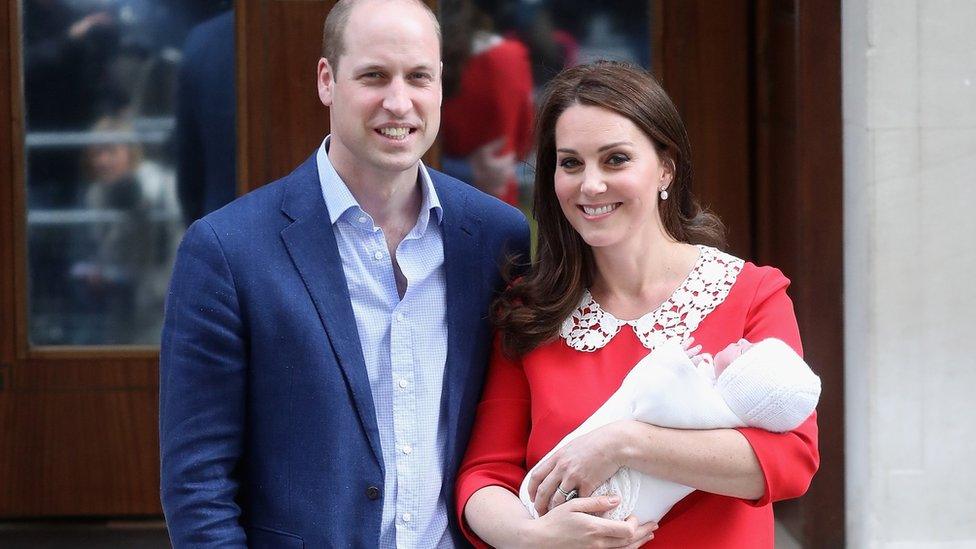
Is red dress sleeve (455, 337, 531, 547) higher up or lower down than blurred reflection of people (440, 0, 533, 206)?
lower down

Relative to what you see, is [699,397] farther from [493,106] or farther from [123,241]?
[123,241]

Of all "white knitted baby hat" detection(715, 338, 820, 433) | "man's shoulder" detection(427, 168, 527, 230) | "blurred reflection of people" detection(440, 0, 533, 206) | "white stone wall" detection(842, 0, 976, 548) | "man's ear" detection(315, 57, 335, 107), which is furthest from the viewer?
"blurred reflection of people" detection(440, 0, 533, 206)

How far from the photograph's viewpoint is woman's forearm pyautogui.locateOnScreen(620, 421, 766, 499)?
8.20ft

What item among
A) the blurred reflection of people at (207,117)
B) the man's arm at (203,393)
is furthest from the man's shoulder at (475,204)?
the blurred reflection of people at (207,117)

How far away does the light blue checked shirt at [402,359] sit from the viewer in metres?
2.69

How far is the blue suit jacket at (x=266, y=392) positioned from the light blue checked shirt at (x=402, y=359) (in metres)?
0.04

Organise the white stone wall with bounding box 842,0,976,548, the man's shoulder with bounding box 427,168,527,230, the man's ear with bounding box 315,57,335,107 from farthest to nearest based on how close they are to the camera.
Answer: the white stone wall with bounding box 842,0,976,548
the man's shoulder with bounding box 427,168,527,230
the man's ear with bounding box 315,57,335,107

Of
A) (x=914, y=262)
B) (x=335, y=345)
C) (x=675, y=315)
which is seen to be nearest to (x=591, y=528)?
(x=675, y=315)

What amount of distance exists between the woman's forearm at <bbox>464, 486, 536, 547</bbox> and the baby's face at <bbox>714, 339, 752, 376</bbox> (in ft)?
1.41

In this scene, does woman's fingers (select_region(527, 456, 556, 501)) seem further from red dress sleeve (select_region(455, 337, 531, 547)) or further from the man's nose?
the man's nose

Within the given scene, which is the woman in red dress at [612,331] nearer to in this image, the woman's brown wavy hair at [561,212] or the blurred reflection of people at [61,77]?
the woman's brown wavy hair at [561,212]

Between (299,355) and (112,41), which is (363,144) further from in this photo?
(112,41)

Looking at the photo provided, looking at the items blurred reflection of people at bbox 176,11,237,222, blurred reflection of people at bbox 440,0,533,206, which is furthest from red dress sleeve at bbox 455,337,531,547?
blurred reflection of people at bbox 176,11,237,222

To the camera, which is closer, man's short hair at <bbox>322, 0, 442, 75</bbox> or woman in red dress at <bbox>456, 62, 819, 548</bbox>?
woman in red dress at <bbox>456, 62, 819, 548</bbox>
